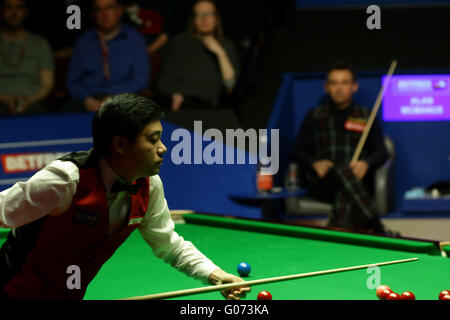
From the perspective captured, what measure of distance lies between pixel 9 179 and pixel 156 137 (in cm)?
330

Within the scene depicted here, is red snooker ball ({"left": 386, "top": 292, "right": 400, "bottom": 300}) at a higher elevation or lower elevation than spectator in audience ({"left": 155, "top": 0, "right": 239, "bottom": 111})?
Answer: lower

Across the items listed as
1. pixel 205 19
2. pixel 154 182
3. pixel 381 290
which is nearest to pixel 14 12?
pixel 205 19

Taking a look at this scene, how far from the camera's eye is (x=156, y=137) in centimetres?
206

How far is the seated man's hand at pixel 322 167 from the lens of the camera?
16.8ft

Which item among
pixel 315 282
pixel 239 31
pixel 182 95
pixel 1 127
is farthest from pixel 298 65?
pixel 315 282

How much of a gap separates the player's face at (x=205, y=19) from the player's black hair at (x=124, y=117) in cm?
365

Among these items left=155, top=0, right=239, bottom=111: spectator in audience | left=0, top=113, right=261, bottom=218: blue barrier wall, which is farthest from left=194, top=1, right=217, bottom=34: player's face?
left=0, top=113, right=261, bottom=218: blue barrier wall

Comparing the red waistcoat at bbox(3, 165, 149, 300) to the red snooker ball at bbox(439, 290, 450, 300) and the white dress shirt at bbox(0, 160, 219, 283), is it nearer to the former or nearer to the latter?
the white dress shirt at bbox(0, 160, 219, 283)

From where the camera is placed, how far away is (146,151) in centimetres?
205

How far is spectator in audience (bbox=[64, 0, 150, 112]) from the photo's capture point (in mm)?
5445

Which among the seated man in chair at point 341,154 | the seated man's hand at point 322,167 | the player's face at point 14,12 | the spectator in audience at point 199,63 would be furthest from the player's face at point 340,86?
the player's face at point 14,12

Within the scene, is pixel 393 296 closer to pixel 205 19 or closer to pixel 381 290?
pixel 381 290
